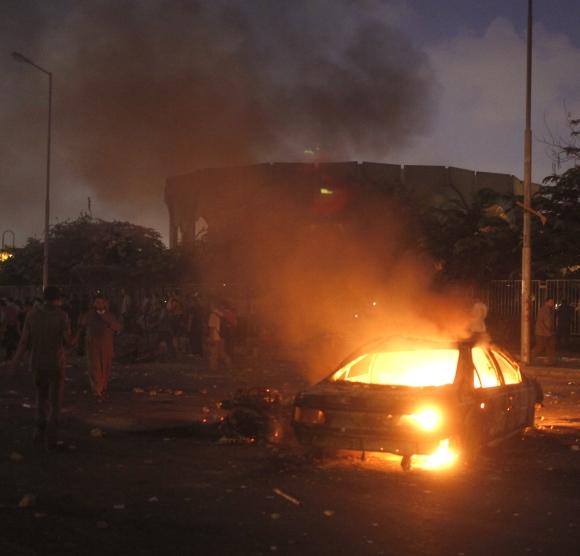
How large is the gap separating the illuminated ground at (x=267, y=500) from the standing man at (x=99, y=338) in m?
2.87

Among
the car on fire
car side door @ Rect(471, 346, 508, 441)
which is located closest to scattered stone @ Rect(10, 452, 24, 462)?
the car on fire

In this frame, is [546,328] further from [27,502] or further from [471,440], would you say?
[27,502]

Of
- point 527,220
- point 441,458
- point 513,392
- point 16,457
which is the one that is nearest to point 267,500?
point 441,458

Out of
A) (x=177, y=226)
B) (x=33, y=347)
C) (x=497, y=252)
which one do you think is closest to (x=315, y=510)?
(x=33, y=347)

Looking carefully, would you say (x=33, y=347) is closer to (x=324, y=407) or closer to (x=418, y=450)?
(x=324, y=407)

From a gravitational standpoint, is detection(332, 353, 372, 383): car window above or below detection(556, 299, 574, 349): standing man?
below

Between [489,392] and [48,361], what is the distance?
429 cm

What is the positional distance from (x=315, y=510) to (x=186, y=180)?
125 feet

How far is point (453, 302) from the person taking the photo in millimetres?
29422

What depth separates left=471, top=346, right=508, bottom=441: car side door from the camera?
8.49 m

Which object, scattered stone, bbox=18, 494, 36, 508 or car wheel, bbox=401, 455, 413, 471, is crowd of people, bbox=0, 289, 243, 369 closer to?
car wheel, bbox=401, 455, 413, 471

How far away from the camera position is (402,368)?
8.92m

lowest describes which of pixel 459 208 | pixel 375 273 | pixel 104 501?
pixel 104 501

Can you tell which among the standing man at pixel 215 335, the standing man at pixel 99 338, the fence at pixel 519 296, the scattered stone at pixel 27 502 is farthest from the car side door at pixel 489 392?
the fence at pixel 519 296
